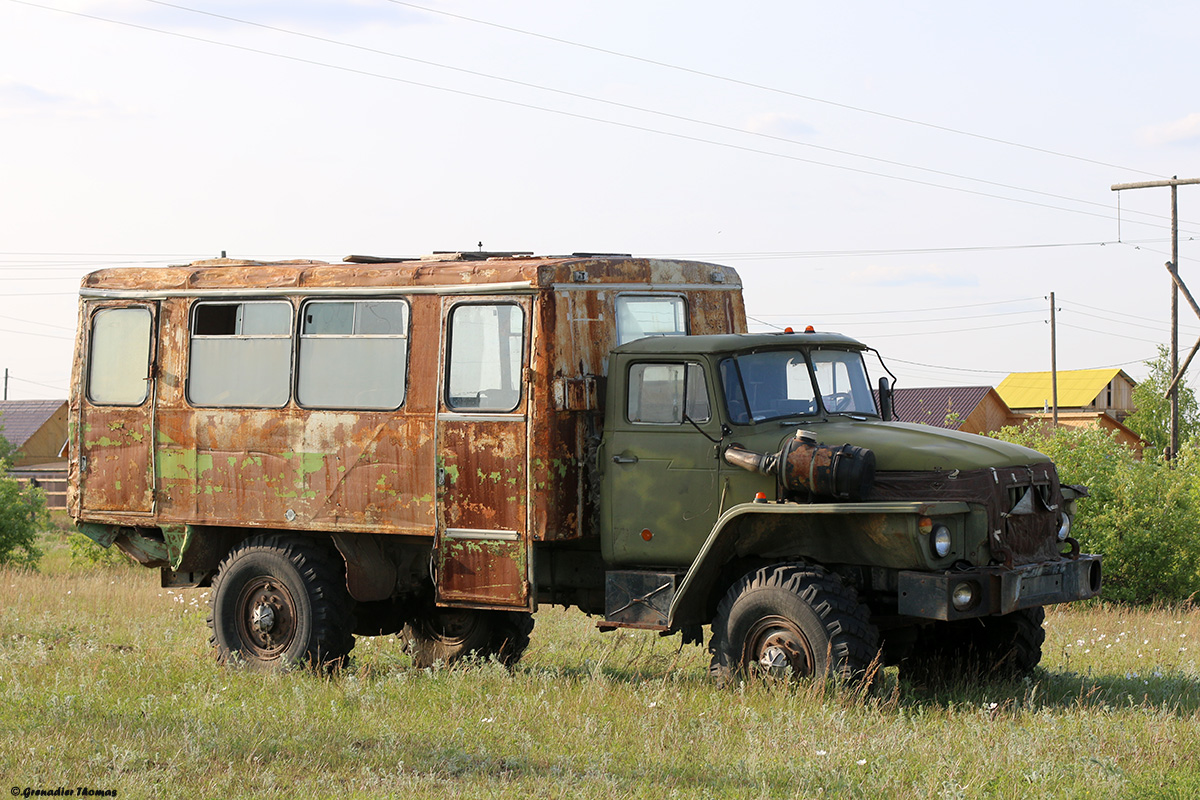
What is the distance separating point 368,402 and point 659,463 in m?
2.49

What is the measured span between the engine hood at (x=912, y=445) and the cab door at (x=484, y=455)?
1703mm

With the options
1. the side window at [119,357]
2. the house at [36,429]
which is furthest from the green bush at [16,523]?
the house at [36,429]

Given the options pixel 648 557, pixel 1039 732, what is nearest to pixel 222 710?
pixel 648 557

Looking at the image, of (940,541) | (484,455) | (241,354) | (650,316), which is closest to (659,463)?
(484,455)

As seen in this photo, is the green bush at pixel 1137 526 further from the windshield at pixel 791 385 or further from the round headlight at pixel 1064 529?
the windshield at pixel 791 385

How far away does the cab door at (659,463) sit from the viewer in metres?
9.04

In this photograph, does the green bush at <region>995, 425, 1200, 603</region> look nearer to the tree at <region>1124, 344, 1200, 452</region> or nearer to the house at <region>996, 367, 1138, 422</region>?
the tree at <region>1124, 344, 1200, 452</region>

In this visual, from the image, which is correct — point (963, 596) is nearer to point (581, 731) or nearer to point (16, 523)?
point (581, 731)

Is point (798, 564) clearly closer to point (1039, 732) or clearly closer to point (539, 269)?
point (1039, 732)

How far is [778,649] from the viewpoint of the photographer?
8.47 meters

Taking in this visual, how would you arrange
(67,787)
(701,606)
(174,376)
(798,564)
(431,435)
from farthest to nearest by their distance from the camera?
1. (174,376)
2. (431,435)
3. (701,606)
4. (798,564)
5. (67,787)

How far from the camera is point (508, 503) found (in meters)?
9.52

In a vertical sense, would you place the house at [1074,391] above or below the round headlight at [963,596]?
above

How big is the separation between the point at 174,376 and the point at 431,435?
268 cm
